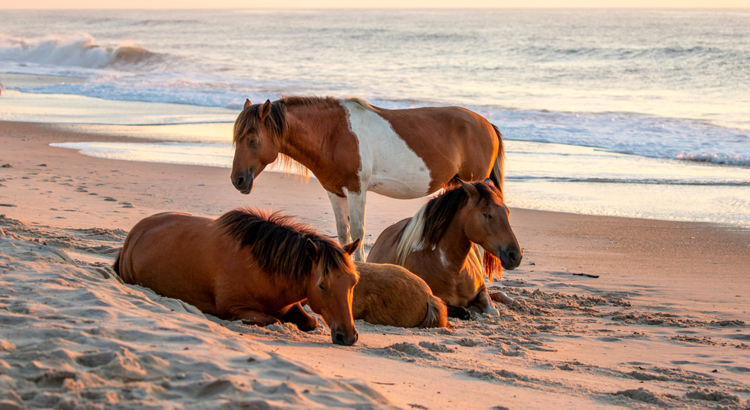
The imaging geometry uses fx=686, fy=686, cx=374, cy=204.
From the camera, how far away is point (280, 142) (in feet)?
19.3

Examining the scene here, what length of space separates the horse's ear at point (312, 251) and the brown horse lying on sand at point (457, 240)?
1457 mm

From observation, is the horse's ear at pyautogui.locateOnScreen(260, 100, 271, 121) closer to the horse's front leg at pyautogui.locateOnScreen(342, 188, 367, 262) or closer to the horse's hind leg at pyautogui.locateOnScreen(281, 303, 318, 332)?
the horse's front leg at pyautogui.locateOnScreen(342, 188, 367, 262)

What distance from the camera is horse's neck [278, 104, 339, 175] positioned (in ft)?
19.6

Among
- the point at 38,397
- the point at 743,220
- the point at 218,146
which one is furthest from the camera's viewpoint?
the point at 218,146

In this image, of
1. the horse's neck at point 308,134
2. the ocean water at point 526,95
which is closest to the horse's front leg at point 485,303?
the horse's neck at point 308,134

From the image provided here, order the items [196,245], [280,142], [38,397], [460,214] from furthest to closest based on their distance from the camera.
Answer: [280,142] < [460,214] < [196,245] < [38,397]

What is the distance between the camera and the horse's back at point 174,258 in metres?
4.31

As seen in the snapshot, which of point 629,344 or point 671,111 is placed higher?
point 671,111

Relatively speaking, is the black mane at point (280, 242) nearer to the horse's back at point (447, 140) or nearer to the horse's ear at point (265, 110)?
the horse's ear at point (265, 110)

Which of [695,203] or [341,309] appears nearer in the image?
[341,309]

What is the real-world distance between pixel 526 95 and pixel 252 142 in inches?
712

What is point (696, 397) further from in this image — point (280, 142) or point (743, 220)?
point (743, 220)

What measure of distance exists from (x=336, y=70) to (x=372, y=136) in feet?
85.1

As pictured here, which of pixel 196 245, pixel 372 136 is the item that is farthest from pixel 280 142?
pixel 196 245
